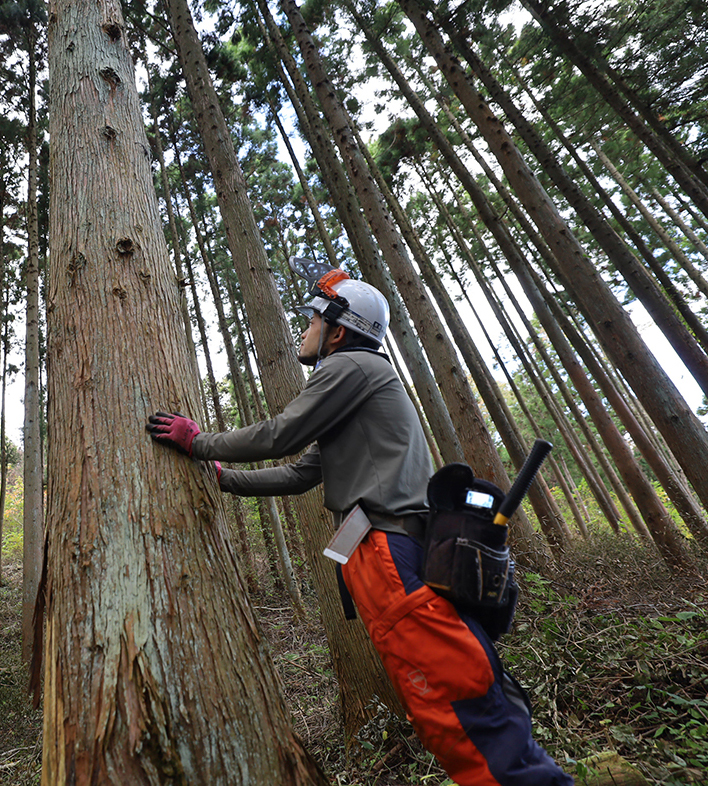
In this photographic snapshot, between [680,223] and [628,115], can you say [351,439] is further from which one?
[680,223]

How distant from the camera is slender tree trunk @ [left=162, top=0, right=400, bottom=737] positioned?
307 centimetres

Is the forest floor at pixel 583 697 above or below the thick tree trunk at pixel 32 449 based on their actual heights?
below

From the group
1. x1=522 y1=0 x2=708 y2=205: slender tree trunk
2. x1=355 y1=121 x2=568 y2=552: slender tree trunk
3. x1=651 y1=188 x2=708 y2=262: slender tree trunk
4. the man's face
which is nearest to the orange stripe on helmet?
the man's face

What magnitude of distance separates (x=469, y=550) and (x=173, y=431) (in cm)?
115

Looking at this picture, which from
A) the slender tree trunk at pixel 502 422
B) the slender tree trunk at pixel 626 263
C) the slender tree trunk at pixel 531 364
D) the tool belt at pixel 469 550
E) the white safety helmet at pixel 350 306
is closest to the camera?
the tool belt at pixel 469 550

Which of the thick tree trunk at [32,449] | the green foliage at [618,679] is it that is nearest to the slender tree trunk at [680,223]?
the green foliage at [618,679]

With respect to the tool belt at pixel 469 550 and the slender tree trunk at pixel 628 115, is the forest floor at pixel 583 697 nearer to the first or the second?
the tool belt at pixel 469 550

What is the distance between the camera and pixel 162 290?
6.30 ft

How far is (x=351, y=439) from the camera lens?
1899 millimetres

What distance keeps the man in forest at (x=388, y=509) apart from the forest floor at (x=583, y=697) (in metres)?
0.84

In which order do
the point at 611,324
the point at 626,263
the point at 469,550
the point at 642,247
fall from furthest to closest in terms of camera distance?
the point at 642,247
the point at 626,263
the point at 611,324
the point at 469,550

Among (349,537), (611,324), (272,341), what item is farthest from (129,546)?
(611,324)

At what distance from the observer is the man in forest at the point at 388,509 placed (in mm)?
1337

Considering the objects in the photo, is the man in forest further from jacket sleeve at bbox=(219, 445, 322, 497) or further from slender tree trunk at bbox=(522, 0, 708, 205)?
slender tree trunk at bbox=(522, 0, 708, 205)
